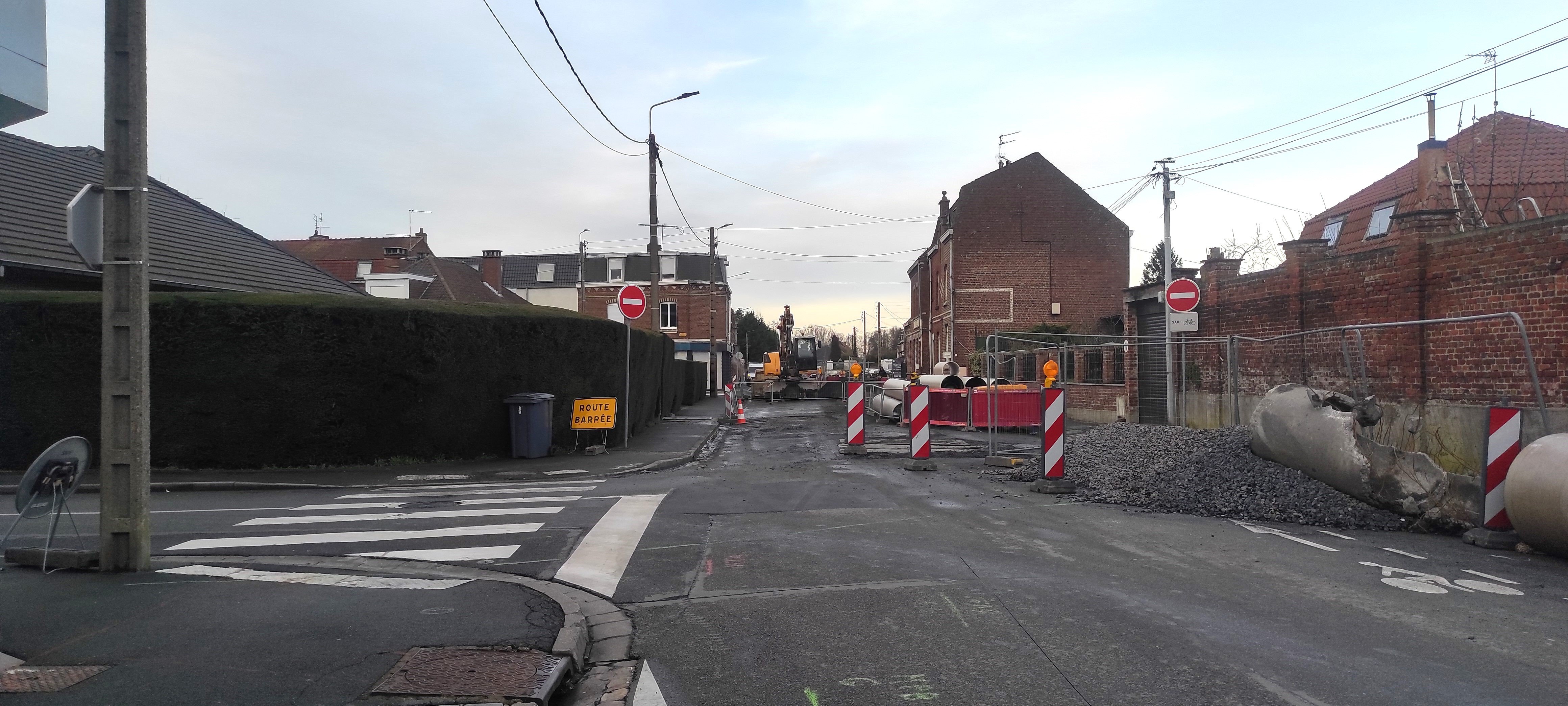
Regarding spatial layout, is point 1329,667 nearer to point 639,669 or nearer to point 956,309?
point 639,669

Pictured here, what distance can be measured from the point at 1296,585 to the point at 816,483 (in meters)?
6.60

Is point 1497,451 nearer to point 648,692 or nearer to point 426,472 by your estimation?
point 648,692

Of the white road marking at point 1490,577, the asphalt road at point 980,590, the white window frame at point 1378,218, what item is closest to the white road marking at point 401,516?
the asphalt road at point 980,590

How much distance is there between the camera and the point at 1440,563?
7281 mm

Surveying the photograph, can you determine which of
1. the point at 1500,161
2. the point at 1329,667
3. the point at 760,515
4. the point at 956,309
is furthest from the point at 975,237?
the point at 1329,667

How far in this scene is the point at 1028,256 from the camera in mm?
41094

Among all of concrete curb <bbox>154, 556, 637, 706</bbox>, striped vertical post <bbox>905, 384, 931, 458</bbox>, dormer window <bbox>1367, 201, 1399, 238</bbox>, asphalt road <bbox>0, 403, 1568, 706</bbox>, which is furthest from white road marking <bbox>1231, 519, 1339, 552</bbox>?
A: dormer window <bbox>1367, 201, 1399, 238</bbox>

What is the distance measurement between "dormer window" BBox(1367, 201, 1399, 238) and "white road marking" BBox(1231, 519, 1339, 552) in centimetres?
2452

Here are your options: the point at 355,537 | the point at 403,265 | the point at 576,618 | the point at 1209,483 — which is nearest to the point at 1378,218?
the point at 1209,483

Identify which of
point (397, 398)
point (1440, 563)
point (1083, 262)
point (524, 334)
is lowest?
point (1440, 563)

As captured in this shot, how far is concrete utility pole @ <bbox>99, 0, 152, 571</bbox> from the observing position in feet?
20.0

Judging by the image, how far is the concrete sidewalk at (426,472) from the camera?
11.9m

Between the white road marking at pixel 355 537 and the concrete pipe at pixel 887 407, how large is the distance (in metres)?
18.1

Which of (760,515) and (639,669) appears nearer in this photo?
(639,669)
